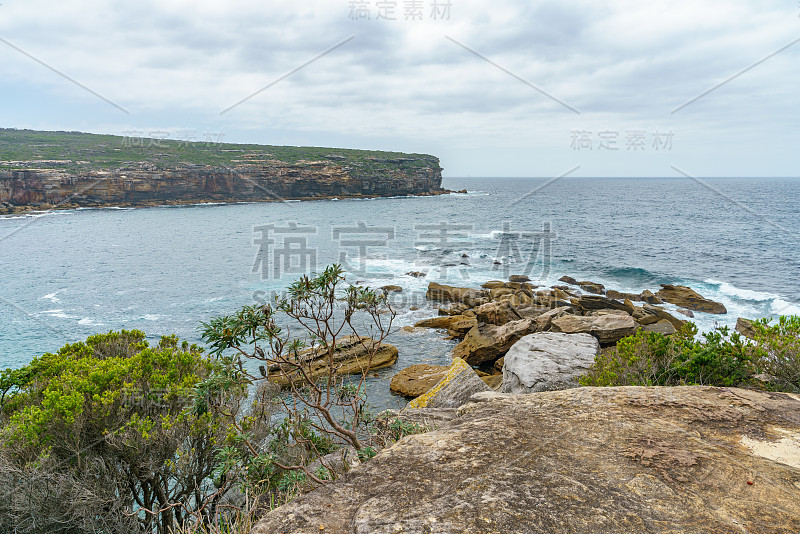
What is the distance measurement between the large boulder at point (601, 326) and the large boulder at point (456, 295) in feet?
26.0

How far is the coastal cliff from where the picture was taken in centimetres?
8278

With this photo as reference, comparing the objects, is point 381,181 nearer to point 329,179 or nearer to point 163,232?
point 329,179

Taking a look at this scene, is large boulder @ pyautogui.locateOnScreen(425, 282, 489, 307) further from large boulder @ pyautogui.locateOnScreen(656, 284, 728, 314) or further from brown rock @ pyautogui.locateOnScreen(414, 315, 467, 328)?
large boulder @ pyautogui.locateOnScreen(656, 284, 728, 314)

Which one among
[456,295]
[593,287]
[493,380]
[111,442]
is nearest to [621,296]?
[593,287]

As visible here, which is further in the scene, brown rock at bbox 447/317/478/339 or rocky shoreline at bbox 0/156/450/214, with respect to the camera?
rocky shoreline at bbox 0/156/450/214

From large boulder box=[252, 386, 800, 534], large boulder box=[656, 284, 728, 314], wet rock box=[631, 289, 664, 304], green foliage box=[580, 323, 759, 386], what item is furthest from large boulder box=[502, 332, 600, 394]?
large boulder box=[656, 284, 728, 314]

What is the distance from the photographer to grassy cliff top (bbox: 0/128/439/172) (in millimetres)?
92312

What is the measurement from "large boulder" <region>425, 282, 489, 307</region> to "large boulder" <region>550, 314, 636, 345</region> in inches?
312

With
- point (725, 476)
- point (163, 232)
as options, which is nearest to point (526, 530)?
point (725, 476)

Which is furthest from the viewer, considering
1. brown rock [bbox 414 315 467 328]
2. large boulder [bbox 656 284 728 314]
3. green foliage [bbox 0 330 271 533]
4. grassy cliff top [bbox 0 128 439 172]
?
grassy cliff top [bbox 0 128 439 172]

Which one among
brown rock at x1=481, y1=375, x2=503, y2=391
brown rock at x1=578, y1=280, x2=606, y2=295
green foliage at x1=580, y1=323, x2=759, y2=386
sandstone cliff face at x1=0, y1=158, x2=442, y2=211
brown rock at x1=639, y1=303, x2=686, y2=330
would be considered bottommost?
brown rock at x1=481, y1=375, x2=503, y2=391

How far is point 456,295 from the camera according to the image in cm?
2864

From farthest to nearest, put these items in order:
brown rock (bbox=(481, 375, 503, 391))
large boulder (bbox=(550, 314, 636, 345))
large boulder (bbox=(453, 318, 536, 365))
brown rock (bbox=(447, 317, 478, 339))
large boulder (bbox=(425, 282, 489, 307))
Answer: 1. large boulder (bbox=(425, 282, 489, 307))
2. brown rock (bbox=(447, 317, 478, 339))
3. large boulder (bbox=(453, 318, 536, 365))
4. large boulder (bbox=(550, 314, 636, 345))
5. brown rock (bbox=(481, 375, 503, 391))

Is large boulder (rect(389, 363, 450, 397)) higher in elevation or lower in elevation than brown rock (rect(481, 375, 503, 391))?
lower
